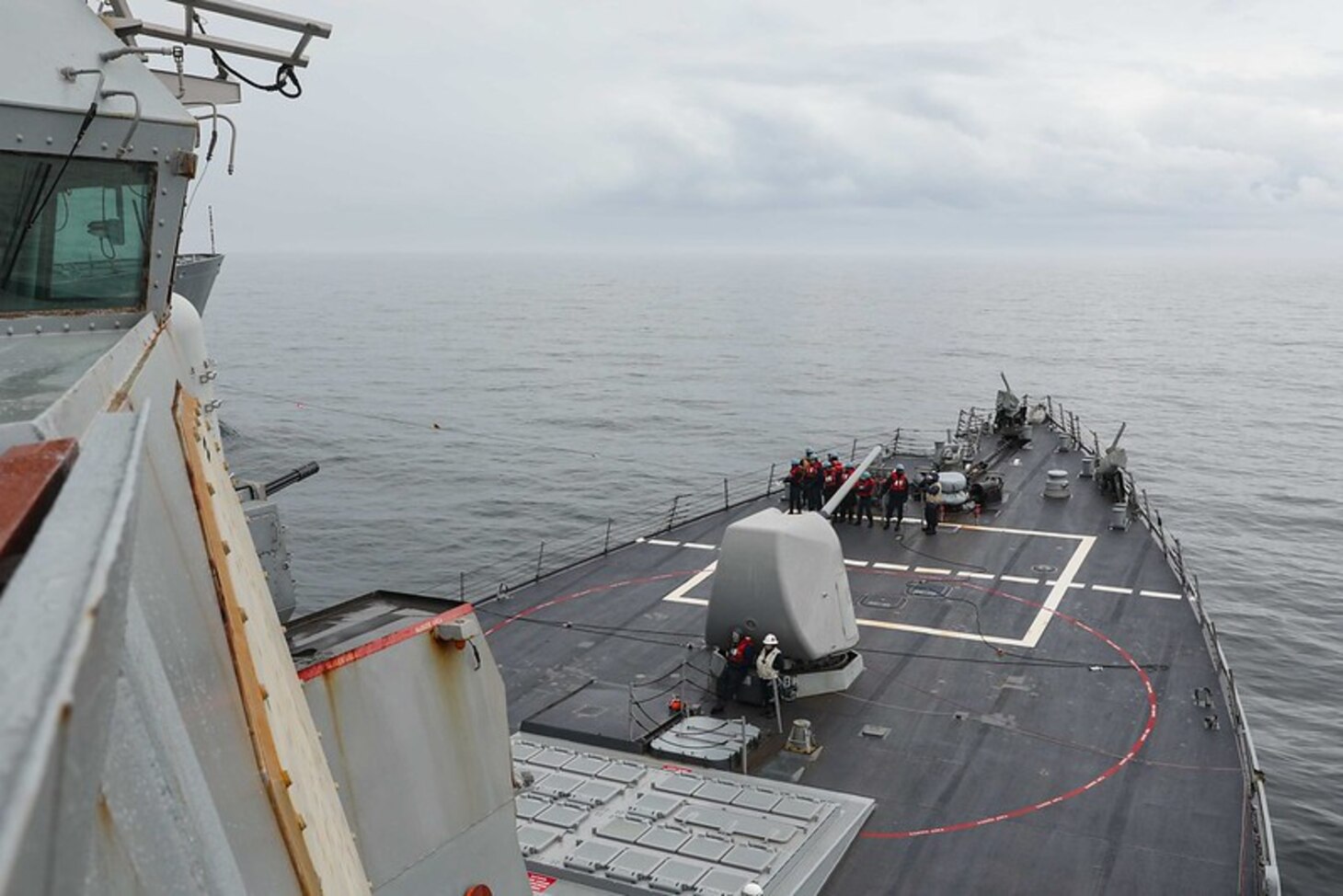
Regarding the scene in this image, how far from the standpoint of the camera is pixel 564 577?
2509 cm

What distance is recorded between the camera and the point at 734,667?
17.7 meters

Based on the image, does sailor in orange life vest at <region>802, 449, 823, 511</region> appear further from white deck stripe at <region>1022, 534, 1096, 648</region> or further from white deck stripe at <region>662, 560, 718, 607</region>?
white deck stripe at <region>1022, 534, 1096, 648</region>

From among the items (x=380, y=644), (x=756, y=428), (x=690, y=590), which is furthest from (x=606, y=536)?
(x=756, y=428)

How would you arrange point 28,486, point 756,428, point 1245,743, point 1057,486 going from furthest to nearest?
point 756,428 < point 1057,486 < point 1245,743 < point 28,486

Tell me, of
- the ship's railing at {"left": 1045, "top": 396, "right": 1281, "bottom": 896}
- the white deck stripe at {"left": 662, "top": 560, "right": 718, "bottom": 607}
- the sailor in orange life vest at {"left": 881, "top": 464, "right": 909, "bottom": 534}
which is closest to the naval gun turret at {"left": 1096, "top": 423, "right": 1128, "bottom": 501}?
the ship's railing at {"left": 1045, "top": 396, "right": 1281, "bottom": 896}

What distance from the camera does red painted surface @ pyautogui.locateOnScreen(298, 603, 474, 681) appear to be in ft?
19.8

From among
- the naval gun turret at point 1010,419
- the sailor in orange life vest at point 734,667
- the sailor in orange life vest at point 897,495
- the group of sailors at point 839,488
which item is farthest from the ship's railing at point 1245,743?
the naval gun turret at point 1010,419

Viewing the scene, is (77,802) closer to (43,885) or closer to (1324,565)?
(43,885)

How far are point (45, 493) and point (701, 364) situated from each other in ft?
306

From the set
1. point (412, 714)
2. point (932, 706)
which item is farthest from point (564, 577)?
point (412, 714)

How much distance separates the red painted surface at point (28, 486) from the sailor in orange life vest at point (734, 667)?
51.7 ft

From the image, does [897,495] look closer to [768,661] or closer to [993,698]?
[993,698]

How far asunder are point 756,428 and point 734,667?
4816 centimetres

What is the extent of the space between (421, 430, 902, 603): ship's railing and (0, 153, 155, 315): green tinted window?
753 inches
